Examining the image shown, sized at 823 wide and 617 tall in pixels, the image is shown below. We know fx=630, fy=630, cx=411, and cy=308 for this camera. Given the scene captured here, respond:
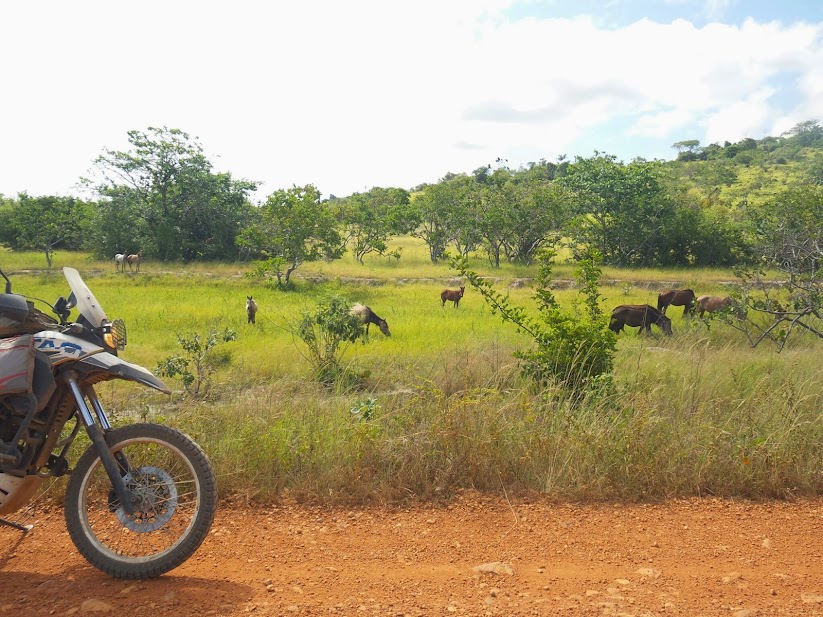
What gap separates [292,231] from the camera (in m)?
23.8

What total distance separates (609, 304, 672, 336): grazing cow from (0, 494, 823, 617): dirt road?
10058 mm

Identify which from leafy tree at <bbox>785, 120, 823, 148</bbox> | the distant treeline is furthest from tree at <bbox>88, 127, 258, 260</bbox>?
leafy tree at <bbox>785, 120, 823, 148</bbox>

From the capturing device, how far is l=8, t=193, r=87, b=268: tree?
28.8 m

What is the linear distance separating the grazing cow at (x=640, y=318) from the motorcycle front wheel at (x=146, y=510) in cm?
1207

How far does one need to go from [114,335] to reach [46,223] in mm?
28899

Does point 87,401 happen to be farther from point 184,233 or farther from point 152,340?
point 184,233

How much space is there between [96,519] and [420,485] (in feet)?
6.54

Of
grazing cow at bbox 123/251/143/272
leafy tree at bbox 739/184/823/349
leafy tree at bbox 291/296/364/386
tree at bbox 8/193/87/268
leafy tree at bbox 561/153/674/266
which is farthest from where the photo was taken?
leafy tree at bbox 561/153/674/266

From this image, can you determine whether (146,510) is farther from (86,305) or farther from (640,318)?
(640,318)

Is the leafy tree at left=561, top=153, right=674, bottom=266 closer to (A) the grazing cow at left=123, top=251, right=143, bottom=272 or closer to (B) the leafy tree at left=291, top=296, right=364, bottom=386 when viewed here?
(A) the grazing cow at left=123, top=251, right=143, bottom=272

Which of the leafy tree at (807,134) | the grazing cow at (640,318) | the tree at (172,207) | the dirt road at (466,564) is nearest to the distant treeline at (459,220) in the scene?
the tree at (172,207)

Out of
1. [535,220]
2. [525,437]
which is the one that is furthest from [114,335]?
[535,220]

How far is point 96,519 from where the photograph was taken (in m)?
3.74

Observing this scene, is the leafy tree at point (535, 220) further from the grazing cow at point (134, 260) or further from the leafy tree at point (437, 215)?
the grazing cow at point (134, 260)
